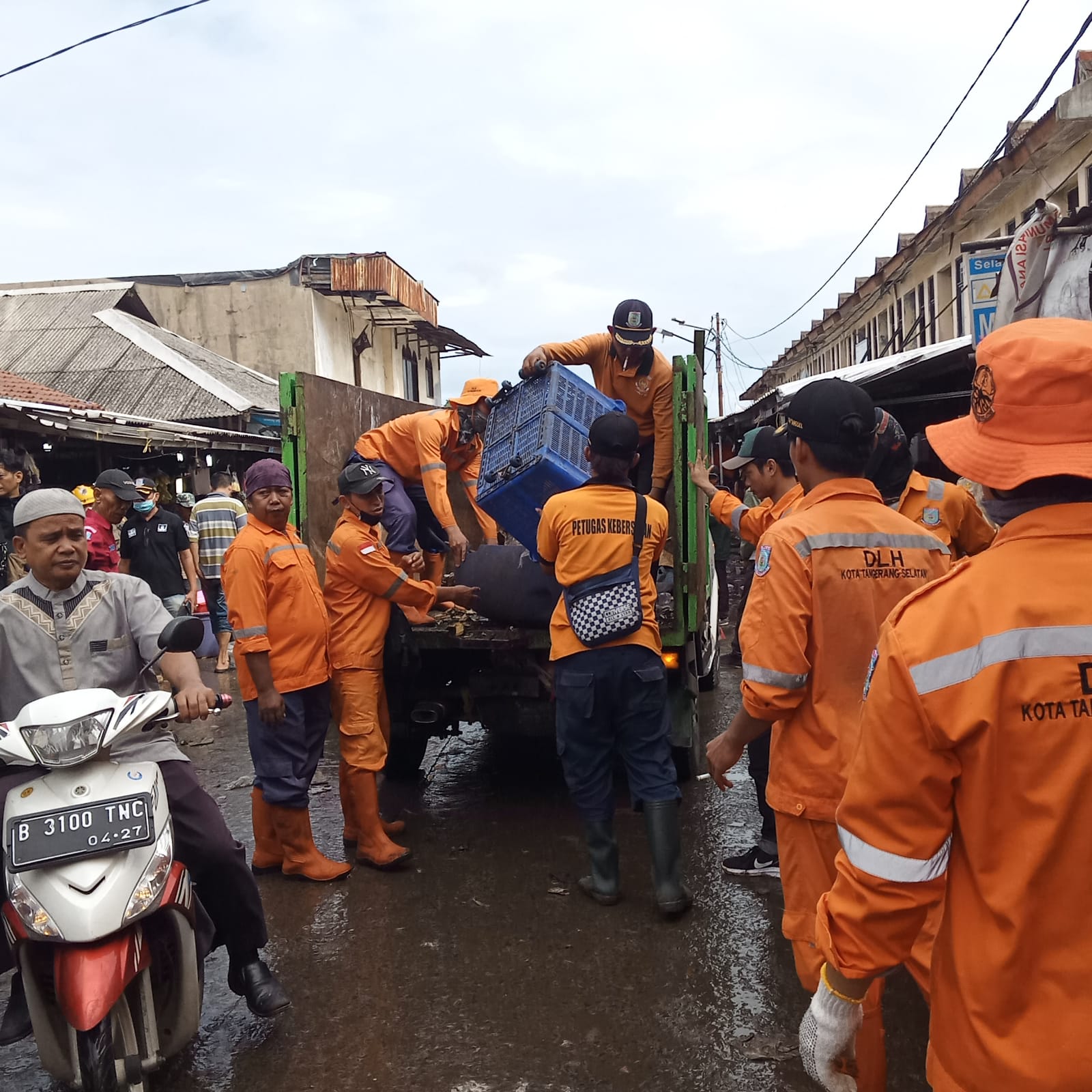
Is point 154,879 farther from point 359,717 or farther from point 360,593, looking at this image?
point 360,593

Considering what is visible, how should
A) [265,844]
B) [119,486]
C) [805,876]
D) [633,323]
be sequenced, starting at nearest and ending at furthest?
[805,876] → [265,844] → [633,323] → [119,486]

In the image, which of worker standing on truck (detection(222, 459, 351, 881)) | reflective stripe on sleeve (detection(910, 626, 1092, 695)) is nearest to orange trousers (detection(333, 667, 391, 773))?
worker standing on truck (detection(222, 459, 351, 881))

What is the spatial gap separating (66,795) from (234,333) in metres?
23.9

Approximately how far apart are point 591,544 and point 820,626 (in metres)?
1.40

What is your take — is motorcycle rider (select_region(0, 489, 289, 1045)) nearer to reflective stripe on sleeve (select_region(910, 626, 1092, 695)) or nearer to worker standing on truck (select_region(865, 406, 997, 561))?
reflective stripe on sleeve (select_region(910, 626, 1092, 695))

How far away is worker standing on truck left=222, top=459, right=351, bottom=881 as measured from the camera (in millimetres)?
3926

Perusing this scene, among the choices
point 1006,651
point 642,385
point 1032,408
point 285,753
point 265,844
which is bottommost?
point 265,844

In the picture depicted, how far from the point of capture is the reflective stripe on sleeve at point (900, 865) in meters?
1.37

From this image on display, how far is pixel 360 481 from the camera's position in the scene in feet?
14.3

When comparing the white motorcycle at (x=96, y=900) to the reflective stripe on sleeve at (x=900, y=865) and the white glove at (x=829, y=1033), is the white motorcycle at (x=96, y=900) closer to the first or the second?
the white glove at (x=829, y=1033)

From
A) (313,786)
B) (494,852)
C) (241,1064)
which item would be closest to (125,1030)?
(241,1064)

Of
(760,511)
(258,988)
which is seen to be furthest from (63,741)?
(760,511)

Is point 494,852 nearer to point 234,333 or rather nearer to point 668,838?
point 668,838

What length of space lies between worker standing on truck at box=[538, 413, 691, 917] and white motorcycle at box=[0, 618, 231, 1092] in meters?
1.64
